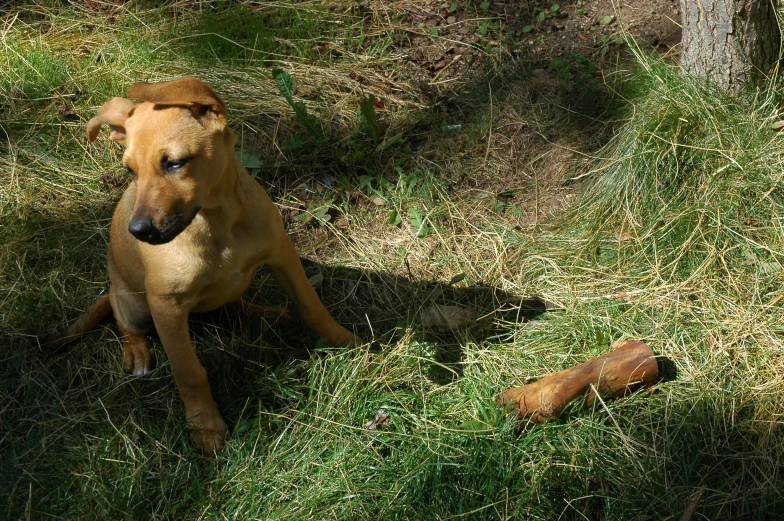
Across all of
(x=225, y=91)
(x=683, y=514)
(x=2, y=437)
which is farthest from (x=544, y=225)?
(x=2, y=437)

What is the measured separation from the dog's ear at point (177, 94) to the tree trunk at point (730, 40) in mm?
2849

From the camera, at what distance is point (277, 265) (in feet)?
12.5

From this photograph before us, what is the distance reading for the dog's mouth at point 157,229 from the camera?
2.94 meters

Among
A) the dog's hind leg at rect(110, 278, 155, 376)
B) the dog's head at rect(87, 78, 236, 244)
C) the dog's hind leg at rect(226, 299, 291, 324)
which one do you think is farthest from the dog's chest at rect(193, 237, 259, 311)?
the dog's hind leg at rect(226, 299, 291, 324)

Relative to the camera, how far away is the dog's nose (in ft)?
9.65

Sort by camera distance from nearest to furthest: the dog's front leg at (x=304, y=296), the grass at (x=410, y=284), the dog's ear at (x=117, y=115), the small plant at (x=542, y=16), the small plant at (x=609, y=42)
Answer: the dog's ear at (x=117, y=115) → the grass at (x=410, y=284) → the dog's front leg at (x=304, y=296) → the small plant at (x=609, y=42) → the small plant at (x=542, y=16)

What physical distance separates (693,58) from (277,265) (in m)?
2.76

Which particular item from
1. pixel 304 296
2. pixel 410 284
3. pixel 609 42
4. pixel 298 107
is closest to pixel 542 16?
pixel 609 42

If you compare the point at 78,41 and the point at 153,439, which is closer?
the point at 153,439

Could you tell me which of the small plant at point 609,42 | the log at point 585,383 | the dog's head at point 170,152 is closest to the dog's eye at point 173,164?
the dog's head at point 170,152

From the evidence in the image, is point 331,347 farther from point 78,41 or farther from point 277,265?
point 78,41

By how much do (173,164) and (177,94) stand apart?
0.94 feet

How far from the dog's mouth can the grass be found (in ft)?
3.65

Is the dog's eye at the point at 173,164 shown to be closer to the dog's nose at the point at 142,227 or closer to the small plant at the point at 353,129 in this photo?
the dog's nose at the point at 142,227
